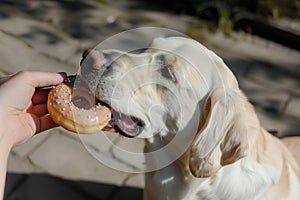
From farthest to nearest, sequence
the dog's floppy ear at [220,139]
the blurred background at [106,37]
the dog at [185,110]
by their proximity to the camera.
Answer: the blurred background at [106,37] < the dog at [185,110] < the dog's floppy ear at [220,139]

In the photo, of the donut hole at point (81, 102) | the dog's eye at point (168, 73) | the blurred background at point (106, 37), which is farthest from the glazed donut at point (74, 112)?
the blurred background at point (106, 37)

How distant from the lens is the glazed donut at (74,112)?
2248 millimetres

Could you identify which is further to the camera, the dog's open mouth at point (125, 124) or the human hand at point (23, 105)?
the dog's open mouth at point (125, 124)

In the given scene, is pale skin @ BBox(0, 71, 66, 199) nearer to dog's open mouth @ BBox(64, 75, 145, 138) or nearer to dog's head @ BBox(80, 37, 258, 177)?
dog's open mouth @ BBox(64, 75, 145, 138)

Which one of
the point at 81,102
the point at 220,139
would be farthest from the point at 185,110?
the point at 81,102

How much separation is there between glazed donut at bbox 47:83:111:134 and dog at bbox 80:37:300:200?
71 mm

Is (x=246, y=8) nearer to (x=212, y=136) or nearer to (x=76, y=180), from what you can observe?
(x=76, y=180)

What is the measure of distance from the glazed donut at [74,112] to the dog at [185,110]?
71 mm

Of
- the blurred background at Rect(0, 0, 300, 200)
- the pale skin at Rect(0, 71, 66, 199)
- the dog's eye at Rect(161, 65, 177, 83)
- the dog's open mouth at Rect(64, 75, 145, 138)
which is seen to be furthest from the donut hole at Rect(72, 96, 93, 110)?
the blurred background at Rect(0, 0, 300, 200)

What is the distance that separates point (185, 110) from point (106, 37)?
2294 mm

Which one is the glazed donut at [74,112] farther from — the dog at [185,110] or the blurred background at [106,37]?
the blurred background at [106,37]

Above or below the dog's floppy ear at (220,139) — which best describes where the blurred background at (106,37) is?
below

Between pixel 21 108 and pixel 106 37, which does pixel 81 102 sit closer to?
pixel 21 108

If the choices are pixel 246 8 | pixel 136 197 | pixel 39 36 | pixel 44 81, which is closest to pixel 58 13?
pixel 39 36
